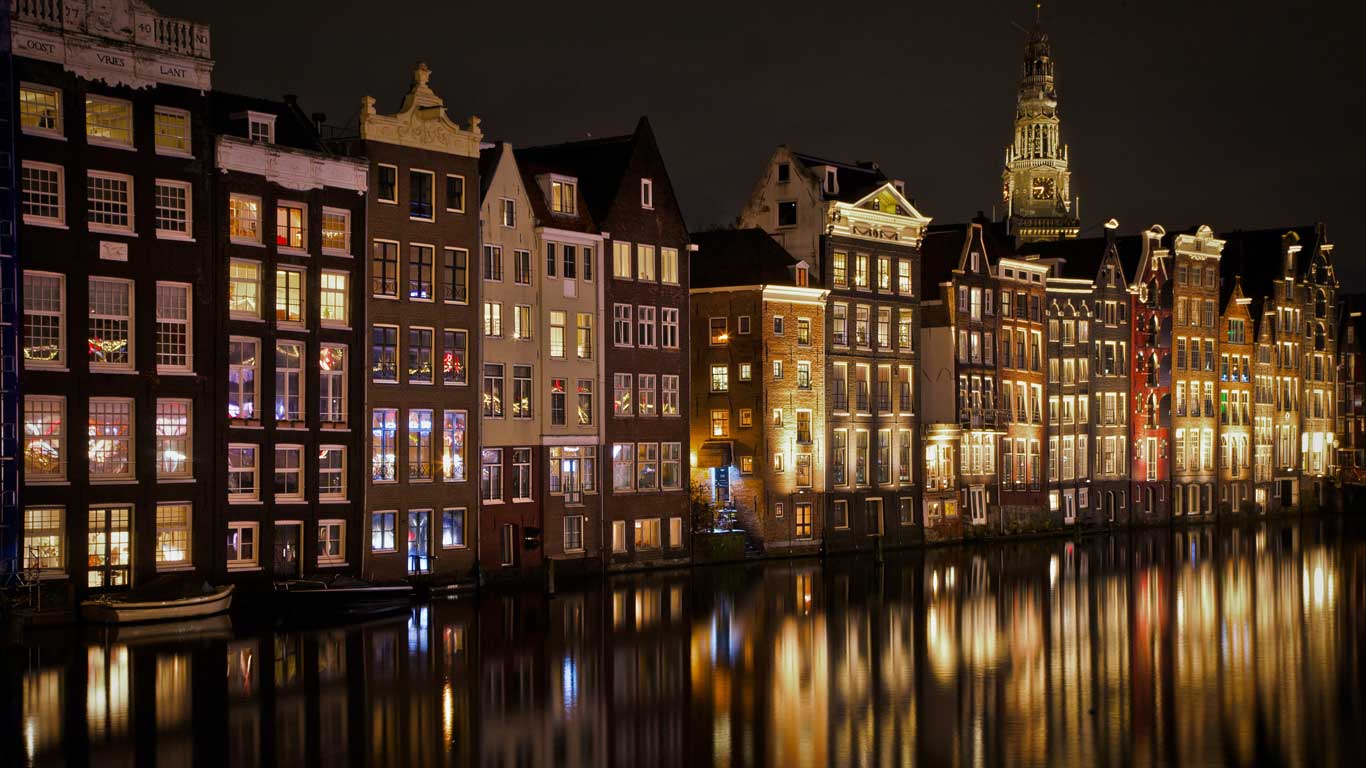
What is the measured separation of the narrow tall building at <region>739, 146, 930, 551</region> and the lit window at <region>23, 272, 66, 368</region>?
1490 inches

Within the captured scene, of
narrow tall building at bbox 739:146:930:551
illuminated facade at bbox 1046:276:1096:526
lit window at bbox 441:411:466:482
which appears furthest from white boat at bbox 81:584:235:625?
illuminated facade at bbox 1046:276:1096:526

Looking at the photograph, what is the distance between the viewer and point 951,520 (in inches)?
3802

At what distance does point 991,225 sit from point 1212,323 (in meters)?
22.2

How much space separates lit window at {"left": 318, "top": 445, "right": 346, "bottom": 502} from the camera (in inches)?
2459

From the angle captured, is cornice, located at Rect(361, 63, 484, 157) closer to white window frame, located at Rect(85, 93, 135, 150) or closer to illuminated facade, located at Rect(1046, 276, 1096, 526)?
white window frame, located at Rect(85, 93, 135, 150)

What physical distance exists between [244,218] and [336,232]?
4.04 metres

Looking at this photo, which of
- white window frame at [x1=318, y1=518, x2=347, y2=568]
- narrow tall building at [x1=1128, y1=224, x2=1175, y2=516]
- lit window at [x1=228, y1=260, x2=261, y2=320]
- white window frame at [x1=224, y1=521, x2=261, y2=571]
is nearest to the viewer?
white window frame at [x1=224, y1=521, x2=261, y2=571]

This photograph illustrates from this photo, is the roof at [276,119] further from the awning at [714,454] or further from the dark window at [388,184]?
the awning at [714,454]

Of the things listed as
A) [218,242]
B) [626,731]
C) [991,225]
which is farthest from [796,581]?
[991,225]

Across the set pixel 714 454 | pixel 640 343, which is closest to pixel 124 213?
pixel 640 343

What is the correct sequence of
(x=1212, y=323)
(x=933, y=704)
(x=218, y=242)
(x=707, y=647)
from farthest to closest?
(x=1212, y=323)
(x=218, y=242)
(x=707, y=647)
(x=933, y=704)

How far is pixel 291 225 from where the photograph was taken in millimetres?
62344

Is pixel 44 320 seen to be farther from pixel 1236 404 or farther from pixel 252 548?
pixel 1236 404

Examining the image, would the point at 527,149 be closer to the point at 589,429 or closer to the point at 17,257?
the point at 589,429
